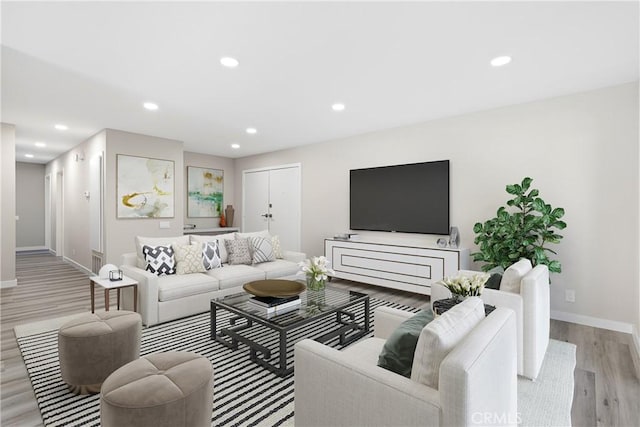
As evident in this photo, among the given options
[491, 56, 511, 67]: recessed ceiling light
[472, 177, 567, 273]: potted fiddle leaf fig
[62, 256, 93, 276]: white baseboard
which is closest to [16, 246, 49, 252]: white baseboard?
[62, 256, 93, 276]: white baseboard

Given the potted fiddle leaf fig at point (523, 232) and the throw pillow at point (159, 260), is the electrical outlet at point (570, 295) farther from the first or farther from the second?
the throw pillow at point (159, 260)

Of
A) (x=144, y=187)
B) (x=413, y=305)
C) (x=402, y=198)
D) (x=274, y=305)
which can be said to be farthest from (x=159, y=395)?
(x=144, y=187)

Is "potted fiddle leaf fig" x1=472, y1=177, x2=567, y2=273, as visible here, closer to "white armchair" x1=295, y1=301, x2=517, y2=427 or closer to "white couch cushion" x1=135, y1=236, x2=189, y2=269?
"white armchair" x1=295, y1=301, x2=517, y2=427

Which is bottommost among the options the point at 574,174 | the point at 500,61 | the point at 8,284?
the point at 8,284

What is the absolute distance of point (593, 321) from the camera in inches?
127

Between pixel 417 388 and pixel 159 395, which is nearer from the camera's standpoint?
pixel 417 388

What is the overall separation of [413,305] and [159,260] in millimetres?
3056

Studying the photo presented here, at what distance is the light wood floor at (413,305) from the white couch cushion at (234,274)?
157 cm

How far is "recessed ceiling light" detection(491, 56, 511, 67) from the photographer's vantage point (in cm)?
257

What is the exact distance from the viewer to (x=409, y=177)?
456cm

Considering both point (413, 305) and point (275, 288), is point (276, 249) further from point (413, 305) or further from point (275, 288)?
point (413, 305)

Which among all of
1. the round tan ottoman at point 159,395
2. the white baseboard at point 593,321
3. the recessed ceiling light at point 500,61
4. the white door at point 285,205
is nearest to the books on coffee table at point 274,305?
the round tan ottoman at point 159,395

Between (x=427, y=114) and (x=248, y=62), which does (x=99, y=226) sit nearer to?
(x=248, y=62)

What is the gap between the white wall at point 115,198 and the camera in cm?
480
